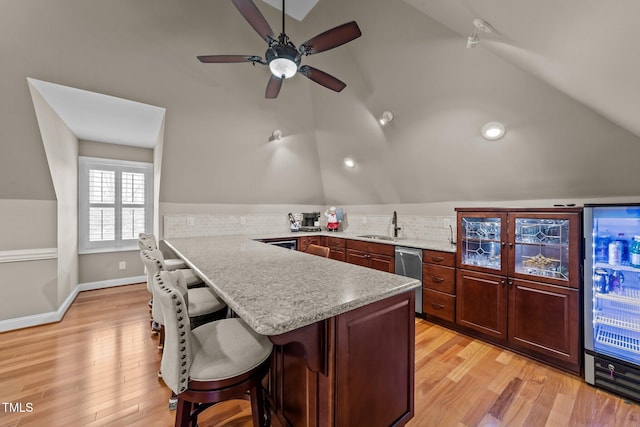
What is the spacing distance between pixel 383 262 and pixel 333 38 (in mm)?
2620

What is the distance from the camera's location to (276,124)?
3564 mm

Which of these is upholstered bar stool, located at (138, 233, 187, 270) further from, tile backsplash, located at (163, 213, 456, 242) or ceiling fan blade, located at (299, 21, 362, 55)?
ceiling fan blade, located at (299, 21, 362, 55)

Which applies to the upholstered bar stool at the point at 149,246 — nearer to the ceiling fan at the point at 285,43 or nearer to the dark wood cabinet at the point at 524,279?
the ceiling fan at the point at 285,43

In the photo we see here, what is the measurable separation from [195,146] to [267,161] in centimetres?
101

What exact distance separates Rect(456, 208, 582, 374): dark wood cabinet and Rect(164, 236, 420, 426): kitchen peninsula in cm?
160

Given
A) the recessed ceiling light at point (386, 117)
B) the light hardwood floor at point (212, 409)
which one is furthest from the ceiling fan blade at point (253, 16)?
the light hardwood floor at point (212, 409)

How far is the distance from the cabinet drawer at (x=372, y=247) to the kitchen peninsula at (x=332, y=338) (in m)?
1.94

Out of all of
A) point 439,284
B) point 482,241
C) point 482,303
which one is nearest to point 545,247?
point 482,241

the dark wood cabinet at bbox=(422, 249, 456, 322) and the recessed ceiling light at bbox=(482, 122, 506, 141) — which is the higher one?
the recessed ceiling light at bbox=(482, 122, 506, 141)

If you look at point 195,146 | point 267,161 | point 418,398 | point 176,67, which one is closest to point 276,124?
point 267,161

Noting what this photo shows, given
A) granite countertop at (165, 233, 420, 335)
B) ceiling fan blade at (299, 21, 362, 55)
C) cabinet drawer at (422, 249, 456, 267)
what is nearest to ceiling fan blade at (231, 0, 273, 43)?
ceiling fan blade at (299, 21, 362, 55)

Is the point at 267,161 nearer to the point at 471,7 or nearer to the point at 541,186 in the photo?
the point at 471,7

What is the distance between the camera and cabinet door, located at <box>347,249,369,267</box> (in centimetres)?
372

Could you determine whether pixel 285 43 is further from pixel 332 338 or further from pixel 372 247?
pixel 372 247
